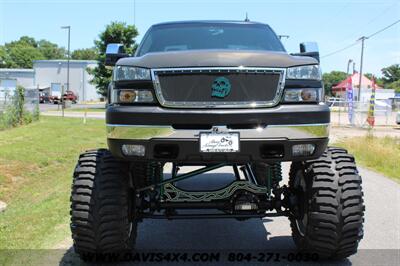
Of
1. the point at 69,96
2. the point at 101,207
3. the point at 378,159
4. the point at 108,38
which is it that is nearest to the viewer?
the point at 101,207

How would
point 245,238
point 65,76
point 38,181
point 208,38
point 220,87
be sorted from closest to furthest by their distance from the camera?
point 220,87 < point 208,38 < point 245,238 < point 38,181 < point 65,76

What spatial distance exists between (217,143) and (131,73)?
2.95 feet

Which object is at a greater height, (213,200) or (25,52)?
(25,52)

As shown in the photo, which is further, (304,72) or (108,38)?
(108,38)

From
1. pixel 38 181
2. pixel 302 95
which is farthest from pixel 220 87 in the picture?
pixel 38 181

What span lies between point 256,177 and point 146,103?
2318 millimetres

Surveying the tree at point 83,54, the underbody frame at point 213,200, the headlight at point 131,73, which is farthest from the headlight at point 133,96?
the tree at point 83,54

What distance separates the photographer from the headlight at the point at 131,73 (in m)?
4.11

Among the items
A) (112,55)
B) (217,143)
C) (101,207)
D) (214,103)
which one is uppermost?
(112,55)

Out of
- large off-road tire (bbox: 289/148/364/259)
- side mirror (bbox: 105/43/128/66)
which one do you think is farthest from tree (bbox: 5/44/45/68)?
large off-road tire (bbox: 289/148/364/259)

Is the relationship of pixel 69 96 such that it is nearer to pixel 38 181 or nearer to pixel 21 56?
pixel 38 181

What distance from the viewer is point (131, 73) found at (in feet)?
13.7

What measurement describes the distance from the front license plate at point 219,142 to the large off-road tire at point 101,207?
0.91 metres

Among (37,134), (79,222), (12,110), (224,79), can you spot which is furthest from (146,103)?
(12,110)
